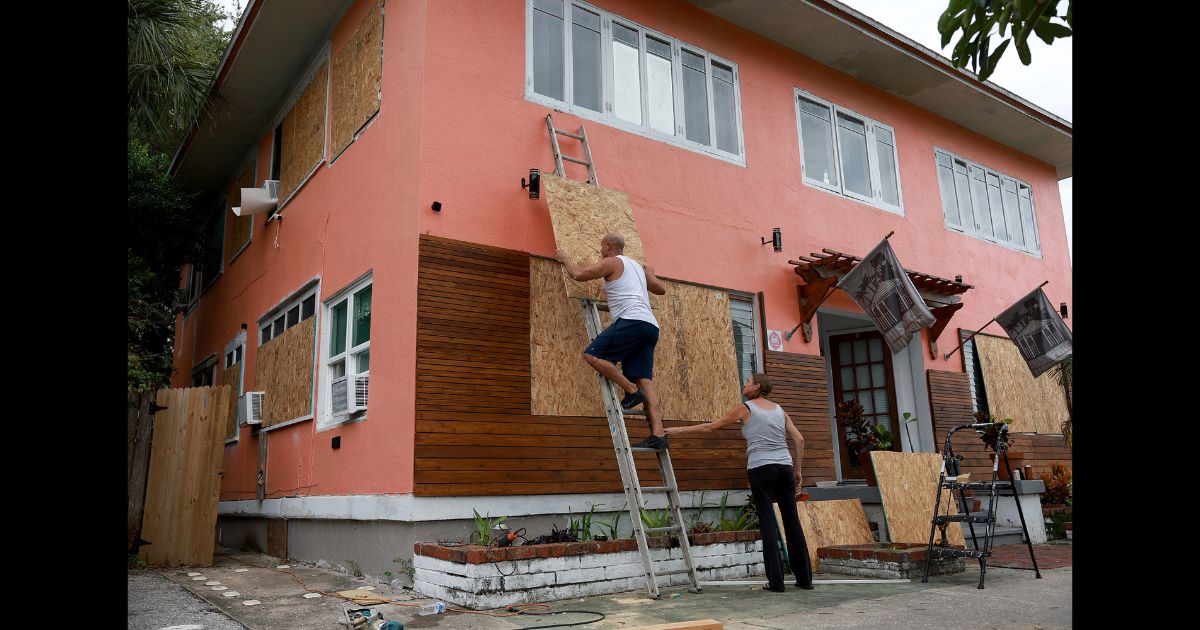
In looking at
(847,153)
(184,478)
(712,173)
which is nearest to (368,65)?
(712,173)

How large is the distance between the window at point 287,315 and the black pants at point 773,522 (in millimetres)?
5896

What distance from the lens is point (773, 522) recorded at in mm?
6836

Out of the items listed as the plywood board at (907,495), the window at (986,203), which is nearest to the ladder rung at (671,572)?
the plywood board at (907,495)

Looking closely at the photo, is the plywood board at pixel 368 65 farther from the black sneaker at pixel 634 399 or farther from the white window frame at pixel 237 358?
the white window frame at pixel 237 358

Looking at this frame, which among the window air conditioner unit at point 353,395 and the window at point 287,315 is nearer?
the window air conditioner unit at point 353,395

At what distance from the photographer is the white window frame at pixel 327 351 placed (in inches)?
332

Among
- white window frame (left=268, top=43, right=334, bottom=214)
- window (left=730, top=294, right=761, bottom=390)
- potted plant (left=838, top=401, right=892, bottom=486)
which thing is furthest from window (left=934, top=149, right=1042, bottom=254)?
white window frame (left=268, top=43, right=334, bottom=214)

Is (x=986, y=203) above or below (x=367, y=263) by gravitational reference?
above

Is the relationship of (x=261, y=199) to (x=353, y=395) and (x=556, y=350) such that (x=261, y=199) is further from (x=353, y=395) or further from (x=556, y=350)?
(x=556, y=350)

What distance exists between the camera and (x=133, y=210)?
45.9 ft

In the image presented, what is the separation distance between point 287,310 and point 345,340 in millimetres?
2470

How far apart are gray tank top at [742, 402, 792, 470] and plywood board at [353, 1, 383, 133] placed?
5.20 meters
